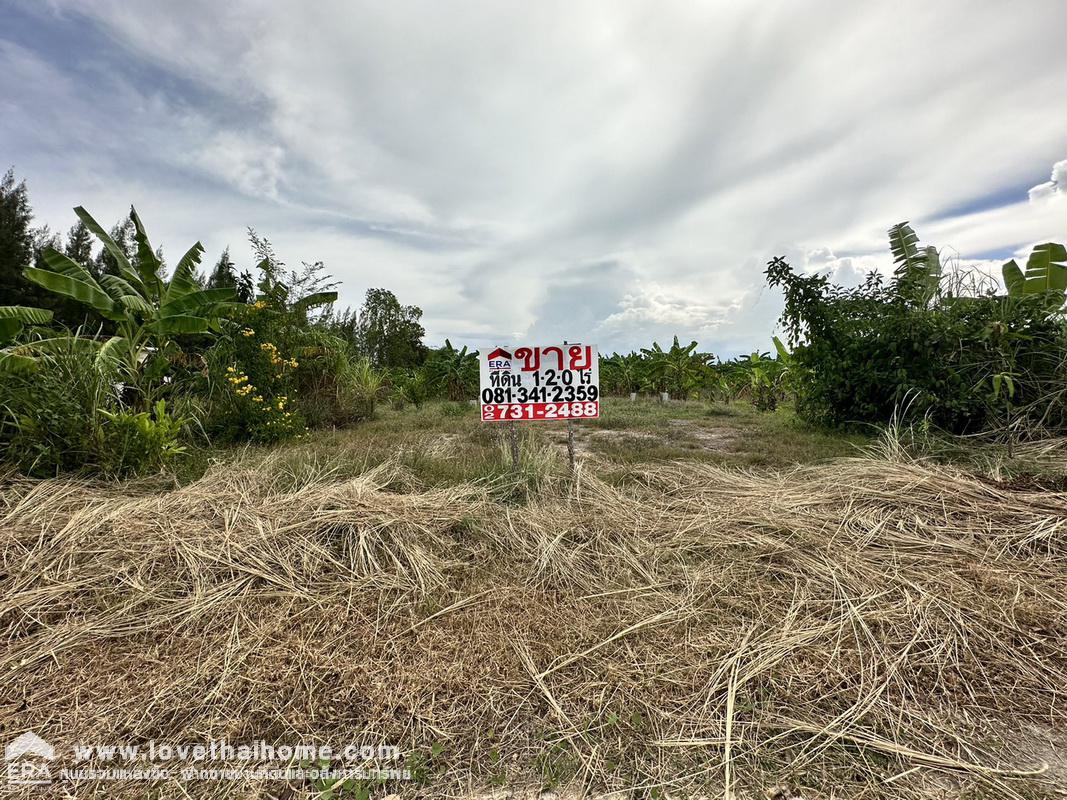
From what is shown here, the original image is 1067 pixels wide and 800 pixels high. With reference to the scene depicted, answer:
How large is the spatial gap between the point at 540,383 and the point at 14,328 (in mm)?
6722

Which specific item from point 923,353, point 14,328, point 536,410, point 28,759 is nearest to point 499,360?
point 536,410

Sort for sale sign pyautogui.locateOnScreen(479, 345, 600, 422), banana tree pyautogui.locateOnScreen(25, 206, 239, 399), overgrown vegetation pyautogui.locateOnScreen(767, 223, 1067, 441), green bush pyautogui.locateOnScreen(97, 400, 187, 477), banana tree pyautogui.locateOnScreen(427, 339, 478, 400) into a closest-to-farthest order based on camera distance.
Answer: green bush pyautogui.locateOnScreen(97, 400, 187, 477) < for sale sign pyautogui.locateOnScreen(479, 345, 600, 422) < overgrown vegetation pyautogui.locateOnScreen(767, 223, 1067, 441) < banana tree pyautogui.locateOnScreen(25, 206, 239, 399) < banana tree pyautogui.locateOnScreen(427, 339, 478, 400)

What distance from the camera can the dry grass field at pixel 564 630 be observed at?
141 centimetres

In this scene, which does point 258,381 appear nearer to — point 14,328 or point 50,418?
point 14,328

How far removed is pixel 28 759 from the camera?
4.66 feet

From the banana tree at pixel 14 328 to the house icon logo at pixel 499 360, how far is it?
403 centimetres

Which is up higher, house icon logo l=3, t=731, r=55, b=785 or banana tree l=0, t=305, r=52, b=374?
banana tree l=0, t=305, r=52, b=374

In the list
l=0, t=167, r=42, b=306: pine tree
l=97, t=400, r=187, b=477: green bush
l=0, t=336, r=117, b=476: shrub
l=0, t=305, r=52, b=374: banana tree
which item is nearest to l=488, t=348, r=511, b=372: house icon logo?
l=97, t=400, r=187, b=477: green bush

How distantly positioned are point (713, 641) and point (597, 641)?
0.52m

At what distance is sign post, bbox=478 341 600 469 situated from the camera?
13.6 feet

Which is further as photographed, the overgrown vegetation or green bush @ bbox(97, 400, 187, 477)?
the overgrown vegetation

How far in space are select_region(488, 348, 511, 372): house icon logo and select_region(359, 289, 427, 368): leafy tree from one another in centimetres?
1814

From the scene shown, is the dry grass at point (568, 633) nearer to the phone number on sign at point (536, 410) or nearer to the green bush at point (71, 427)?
the green bush at point (71, 427)

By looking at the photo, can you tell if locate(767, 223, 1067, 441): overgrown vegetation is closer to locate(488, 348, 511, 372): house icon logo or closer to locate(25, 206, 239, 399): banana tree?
locate(488, 348, 511, 372): house icon logo
